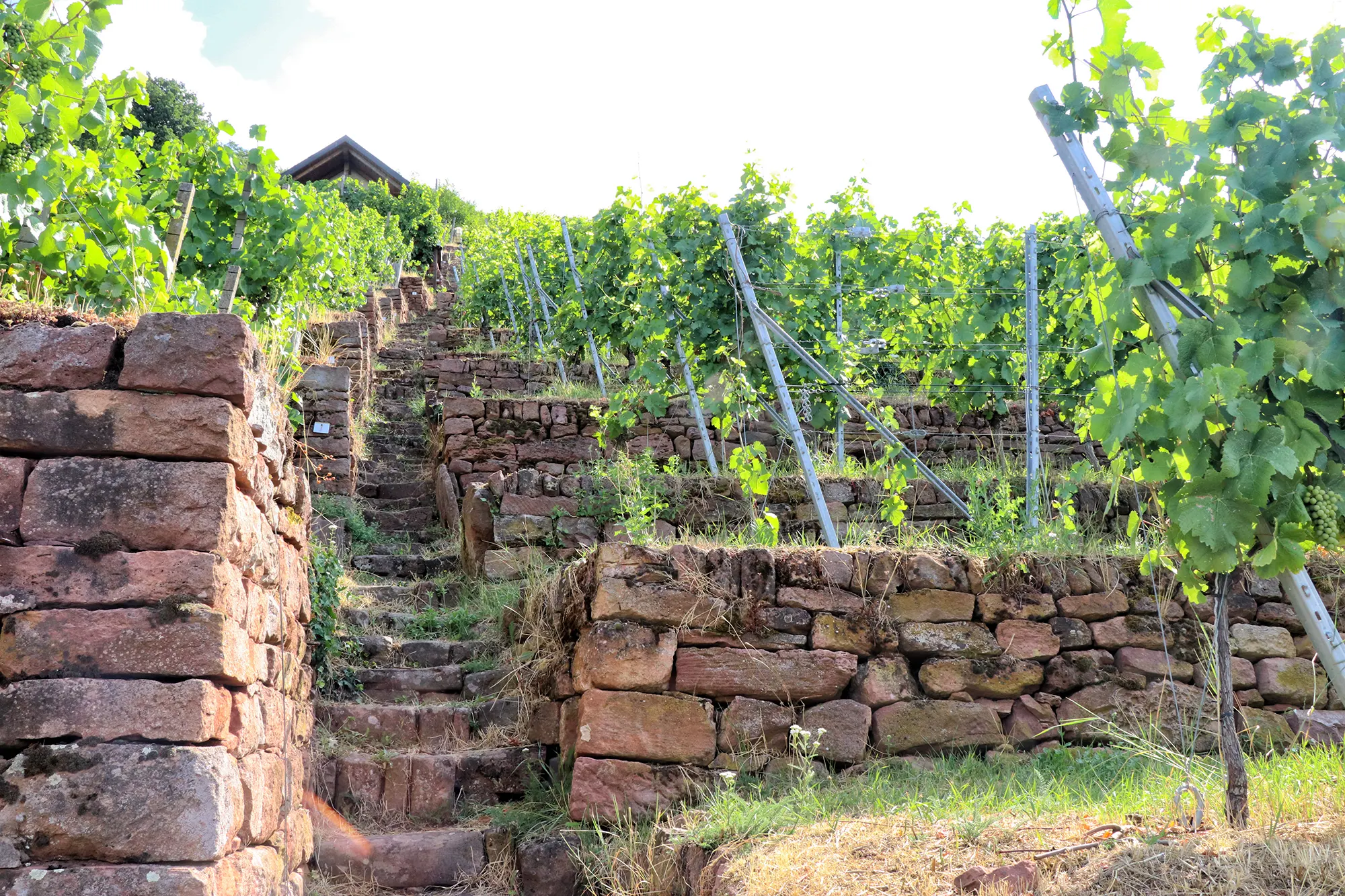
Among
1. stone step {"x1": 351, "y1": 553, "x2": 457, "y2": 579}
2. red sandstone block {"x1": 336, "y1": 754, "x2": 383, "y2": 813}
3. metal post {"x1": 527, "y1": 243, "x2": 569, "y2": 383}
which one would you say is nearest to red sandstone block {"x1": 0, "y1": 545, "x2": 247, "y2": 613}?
red sandstone block {"x1": 336, "y1": 754, "x2": 383, "y2": 813}

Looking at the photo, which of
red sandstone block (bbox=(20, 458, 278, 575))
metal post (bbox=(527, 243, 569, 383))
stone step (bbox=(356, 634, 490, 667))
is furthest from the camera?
metal post (bbox=(527, 243, 569, 383))

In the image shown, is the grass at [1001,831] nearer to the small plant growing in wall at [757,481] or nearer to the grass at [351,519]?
the small plant growing in wall at [757,481]

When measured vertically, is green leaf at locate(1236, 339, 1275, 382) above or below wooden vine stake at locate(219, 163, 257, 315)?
below

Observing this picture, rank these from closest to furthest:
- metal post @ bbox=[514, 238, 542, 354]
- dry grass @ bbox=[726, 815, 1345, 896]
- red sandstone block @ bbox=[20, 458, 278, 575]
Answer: dry grass @ bbox=[726, 815, 1345, 896]
red sandstone block @ bbox=[20, 458, 278, 575]
metal post @ bbox=[514, 238, 542, 354]

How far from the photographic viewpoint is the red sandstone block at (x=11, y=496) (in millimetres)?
2775

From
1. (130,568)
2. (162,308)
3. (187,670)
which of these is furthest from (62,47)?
(187,670)

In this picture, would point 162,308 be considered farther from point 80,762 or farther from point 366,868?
point 366,868

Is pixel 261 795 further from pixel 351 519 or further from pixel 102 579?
pixel 351 519

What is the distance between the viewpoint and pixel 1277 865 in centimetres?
259

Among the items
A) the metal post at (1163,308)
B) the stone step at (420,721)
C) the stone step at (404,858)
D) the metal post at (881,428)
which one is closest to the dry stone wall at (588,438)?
the metal post at (881,428)

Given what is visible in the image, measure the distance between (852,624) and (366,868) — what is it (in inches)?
97.2

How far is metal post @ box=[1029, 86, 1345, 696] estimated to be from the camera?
293 cm

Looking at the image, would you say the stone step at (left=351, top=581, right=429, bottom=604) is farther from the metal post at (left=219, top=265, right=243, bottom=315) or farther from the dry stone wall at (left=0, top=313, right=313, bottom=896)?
the dry stone wall at (left=0, top=313, right=313, bottom=896)

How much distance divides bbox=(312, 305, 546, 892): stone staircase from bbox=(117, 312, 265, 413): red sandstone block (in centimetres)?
247
